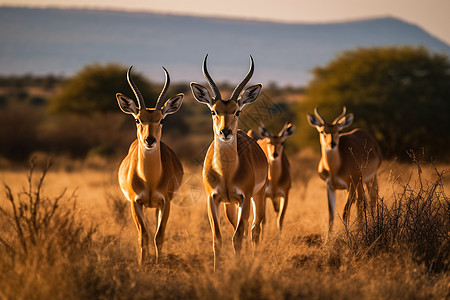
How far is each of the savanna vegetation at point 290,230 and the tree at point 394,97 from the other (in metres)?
0.05

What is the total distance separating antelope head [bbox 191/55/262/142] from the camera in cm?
667

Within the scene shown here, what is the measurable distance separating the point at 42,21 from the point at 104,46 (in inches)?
1710

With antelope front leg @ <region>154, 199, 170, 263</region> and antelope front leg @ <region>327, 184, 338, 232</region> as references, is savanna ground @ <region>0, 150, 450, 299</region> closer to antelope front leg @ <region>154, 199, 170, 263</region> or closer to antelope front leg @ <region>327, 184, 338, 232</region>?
antelope front leg @ <region>154, 199, 170, 263</region>

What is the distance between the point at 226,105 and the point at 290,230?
3272 millimetres

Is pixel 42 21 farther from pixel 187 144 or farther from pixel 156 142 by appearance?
pixel 156 142

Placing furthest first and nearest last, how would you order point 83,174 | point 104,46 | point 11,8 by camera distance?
point 11,8 → point 104,46 → point 83,174

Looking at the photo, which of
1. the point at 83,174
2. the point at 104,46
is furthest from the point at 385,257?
the point at 104,46

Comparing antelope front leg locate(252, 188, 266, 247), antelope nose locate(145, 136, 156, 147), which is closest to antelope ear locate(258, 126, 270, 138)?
antelope front leg locate(252, 188, 266, 247)

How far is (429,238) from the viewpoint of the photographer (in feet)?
21.8

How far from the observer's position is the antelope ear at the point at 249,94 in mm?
7242

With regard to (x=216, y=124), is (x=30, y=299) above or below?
below

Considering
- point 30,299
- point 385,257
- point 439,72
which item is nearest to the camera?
point 30,299

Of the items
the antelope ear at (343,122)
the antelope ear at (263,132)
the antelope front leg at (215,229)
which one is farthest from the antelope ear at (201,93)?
the antelope ear at (263,132)

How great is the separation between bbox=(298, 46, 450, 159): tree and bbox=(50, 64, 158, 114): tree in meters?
10.6
